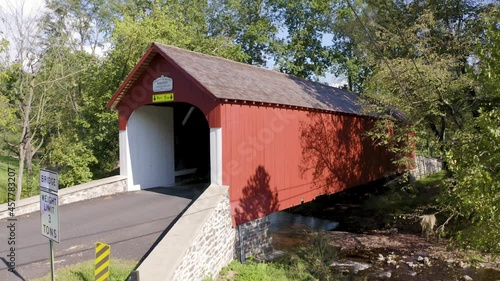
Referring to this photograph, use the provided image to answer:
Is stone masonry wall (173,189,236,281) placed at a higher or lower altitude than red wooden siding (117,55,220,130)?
lower

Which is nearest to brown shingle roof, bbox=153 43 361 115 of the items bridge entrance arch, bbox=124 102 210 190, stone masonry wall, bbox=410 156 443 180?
bridge entrance arch, bbox=124 102 210 190

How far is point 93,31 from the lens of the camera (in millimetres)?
28109

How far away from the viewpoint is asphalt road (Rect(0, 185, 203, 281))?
650 centimetres

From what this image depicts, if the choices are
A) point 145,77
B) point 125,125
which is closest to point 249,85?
point 145,77

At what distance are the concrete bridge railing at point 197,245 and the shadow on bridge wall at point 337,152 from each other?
424 centimetres

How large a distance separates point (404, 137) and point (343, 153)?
7.18ft

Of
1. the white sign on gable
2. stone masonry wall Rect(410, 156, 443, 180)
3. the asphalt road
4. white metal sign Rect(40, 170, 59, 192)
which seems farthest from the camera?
stone masonry wall Rect(410, 156, 443, 180)

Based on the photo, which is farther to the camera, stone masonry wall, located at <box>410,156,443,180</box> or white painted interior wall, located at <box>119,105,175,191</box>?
stone masonry wall, located at <box>410,156,443,180</box>

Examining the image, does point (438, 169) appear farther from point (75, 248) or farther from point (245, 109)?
point (75, 248)

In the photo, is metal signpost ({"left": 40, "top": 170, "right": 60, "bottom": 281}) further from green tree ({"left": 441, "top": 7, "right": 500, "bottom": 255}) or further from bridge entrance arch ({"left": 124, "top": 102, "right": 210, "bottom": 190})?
bridge entrance arch ({"left": 124, "top": 102, "right": 210, "bottom": 190})

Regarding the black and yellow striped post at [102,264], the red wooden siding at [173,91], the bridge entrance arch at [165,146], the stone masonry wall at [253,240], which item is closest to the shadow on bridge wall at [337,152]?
the stone masonry wall at [253,240]

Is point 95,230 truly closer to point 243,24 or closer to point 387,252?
point 387,252

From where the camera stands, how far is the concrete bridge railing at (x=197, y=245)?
573 cm

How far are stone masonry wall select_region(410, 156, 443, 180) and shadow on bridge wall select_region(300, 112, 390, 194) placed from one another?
5671 millimetres
